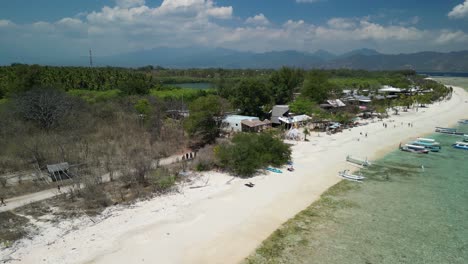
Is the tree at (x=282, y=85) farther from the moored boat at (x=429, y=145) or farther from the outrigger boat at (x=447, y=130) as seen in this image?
the moored boat at (x=429, y=145)

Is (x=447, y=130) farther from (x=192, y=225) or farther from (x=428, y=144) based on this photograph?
(x=192, y=225)

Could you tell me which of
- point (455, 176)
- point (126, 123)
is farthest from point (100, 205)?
point (455, 176)

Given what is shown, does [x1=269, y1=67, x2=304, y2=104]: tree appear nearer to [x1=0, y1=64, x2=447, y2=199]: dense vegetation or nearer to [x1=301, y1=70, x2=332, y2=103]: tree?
[x1=301, y1=70, x2=332, y2=103]: tree

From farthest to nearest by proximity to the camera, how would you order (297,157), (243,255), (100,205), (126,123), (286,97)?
→ (286,97) < (126,123) < (297,157) < (100,205) < (243,255)

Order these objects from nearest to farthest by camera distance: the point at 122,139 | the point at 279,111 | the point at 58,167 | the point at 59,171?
the point at 58,167
the point at 59,171
the point at 122,139
the point at 279,111

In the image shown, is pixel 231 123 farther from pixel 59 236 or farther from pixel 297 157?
pixel 59 236

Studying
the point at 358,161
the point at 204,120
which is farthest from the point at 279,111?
the point at 358,161

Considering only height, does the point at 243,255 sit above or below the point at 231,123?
below
